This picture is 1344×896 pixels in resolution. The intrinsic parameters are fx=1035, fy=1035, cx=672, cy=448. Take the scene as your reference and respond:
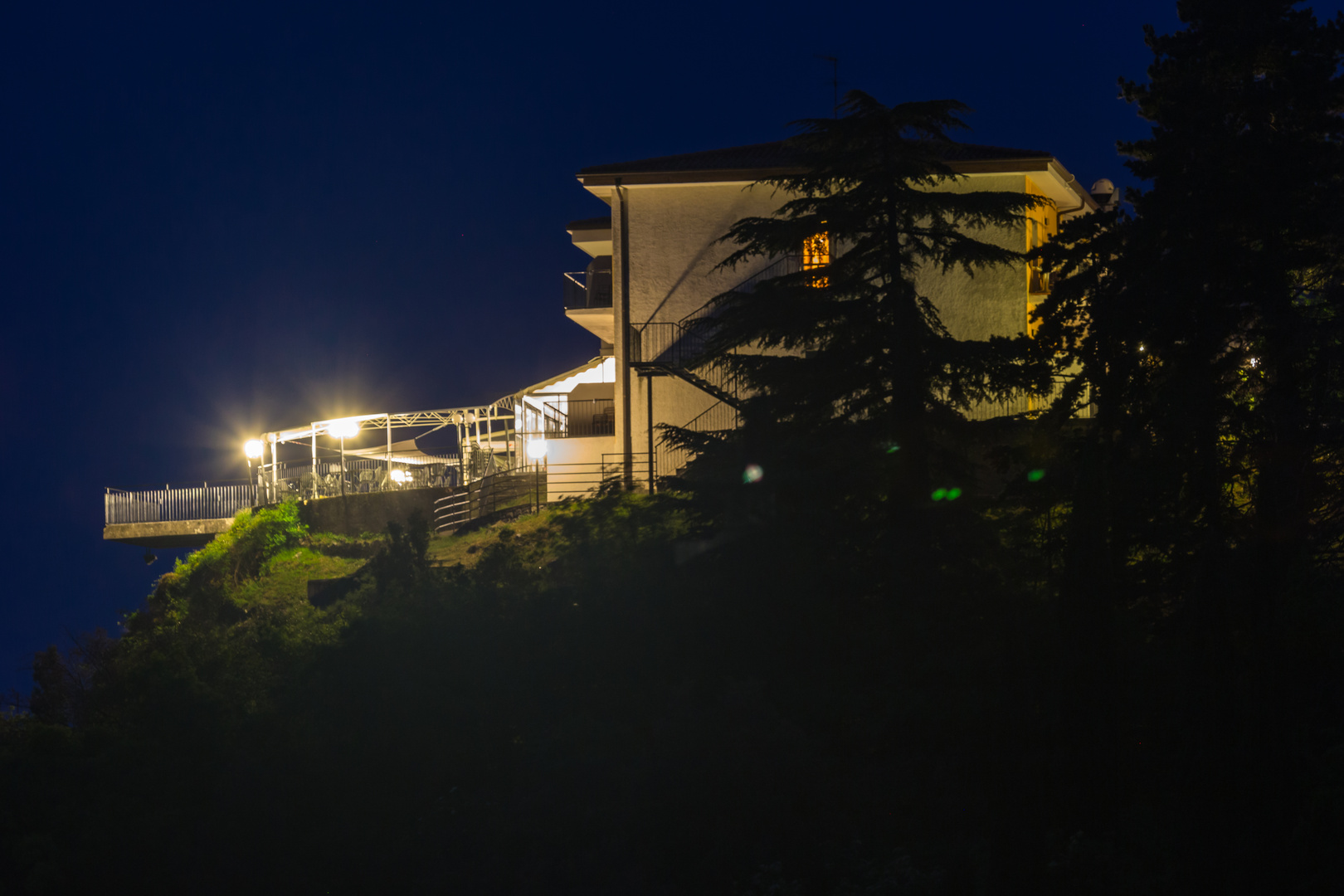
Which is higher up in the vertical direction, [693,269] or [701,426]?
[693,269]

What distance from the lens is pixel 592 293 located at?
2509cm

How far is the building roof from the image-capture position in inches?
834

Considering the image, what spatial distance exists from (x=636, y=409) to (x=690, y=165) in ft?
17.7

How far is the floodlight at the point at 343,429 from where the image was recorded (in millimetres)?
31156

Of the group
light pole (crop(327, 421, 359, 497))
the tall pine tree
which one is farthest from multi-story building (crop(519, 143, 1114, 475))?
light pole (crop(327, 421, 359, 497))

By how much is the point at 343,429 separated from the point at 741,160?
15385 mm

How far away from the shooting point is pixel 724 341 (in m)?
13.2

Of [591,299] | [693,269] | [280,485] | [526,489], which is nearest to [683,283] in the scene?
[693,269]

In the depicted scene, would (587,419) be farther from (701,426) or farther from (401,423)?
(401,423)

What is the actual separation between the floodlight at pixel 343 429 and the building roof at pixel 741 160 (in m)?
12.9

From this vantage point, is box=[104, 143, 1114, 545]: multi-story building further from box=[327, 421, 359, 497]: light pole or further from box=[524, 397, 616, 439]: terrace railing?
box=[327, 421, 359, 497]: light pole

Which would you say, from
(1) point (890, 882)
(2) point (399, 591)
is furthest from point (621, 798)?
(2) point (399, 591)

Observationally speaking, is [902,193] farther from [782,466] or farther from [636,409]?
[636,409]

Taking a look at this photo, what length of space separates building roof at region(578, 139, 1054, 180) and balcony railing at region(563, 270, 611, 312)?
315cm
